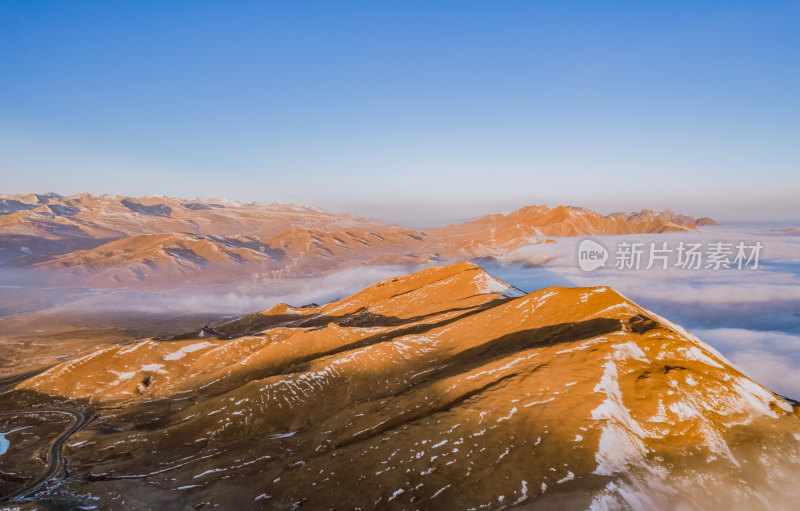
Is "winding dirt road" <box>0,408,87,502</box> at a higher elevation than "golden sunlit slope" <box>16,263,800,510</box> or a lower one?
lower

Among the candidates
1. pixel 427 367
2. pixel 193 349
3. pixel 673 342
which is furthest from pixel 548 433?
pixel 193 349

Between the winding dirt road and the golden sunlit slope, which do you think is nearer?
the golden sunlit slope

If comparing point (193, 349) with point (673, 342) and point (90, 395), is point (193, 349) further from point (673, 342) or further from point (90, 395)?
point (673, 342)

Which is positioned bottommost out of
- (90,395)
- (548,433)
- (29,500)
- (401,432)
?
(90,395)

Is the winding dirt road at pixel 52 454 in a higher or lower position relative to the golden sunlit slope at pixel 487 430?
lower

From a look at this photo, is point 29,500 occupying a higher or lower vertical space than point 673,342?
lower
